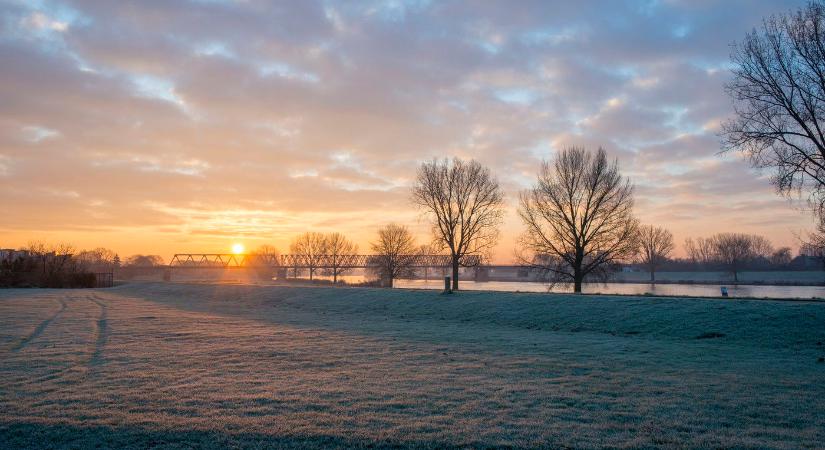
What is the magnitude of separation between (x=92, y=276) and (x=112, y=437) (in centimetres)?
7063

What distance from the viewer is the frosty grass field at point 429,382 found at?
765cm

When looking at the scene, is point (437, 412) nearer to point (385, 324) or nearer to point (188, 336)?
point (188, 336)

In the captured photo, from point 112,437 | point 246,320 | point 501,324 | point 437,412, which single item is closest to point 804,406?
point 437,412

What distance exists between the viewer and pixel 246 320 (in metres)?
26.4

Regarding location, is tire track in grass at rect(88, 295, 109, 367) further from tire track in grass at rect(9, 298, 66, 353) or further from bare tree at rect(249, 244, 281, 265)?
bare tree at rect(249, 244, 281, 265)

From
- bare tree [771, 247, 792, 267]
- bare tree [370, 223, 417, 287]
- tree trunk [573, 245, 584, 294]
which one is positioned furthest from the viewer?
bare tree [771, 247, 792, 267]

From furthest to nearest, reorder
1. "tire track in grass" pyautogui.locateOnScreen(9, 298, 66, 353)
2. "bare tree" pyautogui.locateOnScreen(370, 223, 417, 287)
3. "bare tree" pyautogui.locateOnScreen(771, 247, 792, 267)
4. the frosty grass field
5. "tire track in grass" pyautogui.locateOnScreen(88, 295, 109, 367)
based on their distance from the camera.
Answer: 1. "bare tree" pyautogui.locateOnScreen(771, 247, 792, 267)
2. "bare tree" pyautogui.locateOnScreen(370, 223, 417, 287)
3. "tire track in grass" pyautogui.locateOnScreen(9, 298, 66, 353)
4. "tire track in grass" pyautogui.locateOnScreen(88, 295, 109, 367)
5. the frosty grass field

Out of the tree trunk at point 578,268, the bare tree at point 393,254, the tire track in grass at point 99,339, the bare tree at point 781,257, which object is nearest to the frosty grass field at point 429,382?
the tire track in grass at point 99,339

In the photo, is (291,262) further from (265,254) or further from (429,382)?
(429,382)

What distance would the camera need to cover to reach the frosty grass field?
7652 millimetres

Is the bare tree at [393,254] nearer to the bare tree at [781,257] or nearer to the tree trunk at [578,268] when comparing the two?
the tree trunk at [578,268]

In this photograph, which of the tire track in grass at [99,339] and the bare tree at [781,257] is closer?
the tire track in grass at [99,339]

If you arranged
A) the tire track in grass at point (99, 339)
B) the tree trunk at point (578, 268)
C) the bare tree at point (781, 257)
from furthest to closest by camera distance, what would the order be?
1. the bare tree at point (781, 257)
2. the tree trunk at point (578, 268)
3. the tire track in grass at point (99, 339)

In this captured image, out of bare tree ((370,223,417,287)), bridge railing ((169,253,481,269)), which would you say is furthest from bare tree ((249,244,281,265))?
bare tree ((370,223,417,287))
